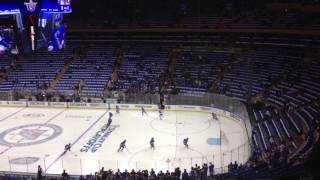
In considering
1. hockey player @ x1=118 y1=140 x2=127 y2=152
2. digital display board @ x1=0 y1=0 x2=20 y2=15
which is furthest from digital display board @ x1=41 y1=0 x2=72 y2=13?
hockey player @ x1=118 y1=140 x2=127 y2=152

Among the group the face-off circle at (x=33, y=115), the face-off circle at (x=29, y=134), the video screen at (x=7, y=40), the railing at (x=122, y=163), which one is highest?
the video screen at (x=7, y=40)

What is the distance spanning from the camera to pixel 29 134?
86.2 ft

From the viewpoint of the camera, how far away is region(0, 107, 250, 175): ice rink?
66.9 ft

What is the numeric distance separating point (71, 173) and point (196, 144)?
7370mm

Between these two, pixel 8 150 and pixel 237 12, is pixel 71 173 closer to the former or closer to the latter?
pixel 8 150

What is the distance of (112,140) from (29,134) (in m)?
5.75

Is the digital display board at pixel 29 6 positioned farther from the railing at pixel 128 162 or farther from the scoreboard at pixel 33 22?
the railing at pixel 128 162

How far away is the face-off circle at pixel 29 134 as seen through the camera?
974 inches

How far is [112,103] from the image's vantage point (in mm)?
33281

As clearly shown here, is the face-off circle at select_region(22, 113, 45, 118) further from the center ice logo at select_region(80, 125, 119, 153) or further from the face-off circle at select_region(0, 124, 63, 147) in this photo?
the center ice logo at select_region(80, 125, 119, 153)

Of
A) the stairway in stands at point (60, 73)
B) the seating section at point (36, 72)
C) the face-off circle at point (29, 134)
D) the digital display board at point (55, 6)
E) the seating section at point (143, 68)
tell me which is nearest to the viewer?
the digital display board at point (55, 6)

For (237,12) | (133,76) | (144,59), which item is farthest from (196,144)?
(237,12)

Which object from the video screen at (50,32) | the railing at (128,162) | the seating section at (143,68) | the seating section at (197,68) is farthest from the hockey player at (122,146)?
the seating section at (143,68)

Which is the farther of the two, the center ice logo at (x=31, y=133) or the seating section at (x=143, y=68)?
the seating section at (x=143, y=68)
